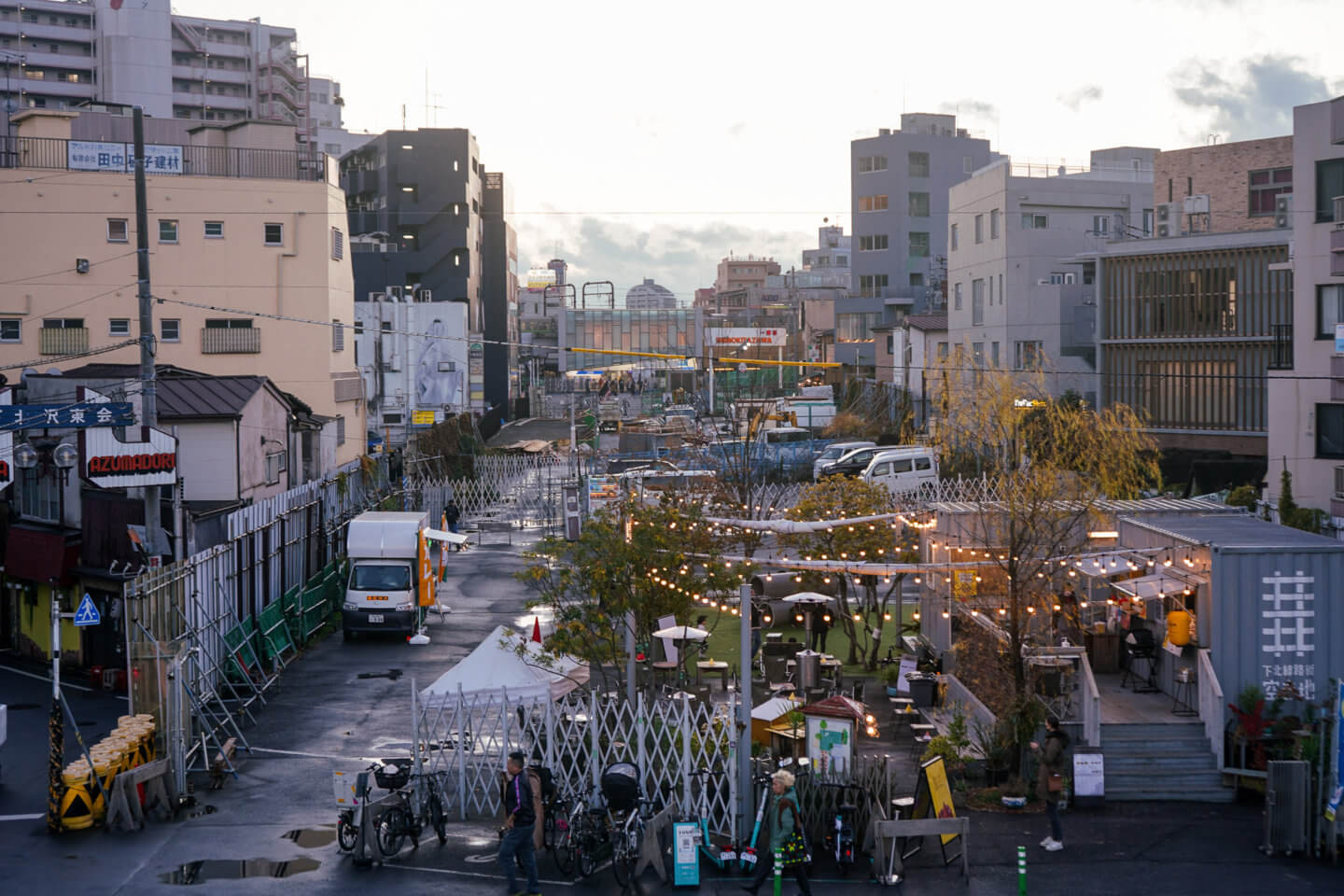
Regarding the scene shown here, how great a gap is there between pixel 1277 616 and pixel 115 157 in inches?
1842

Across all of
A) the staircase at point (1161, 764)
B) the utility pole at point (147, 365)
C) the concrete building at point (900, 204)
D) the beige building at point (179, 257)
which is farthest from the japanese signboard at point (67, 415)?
the concrete building at point (900, 204)

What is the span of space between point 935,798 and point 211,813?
34.0ft

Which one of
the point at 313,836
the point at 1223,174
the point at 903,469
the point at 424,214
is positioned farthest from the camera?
the point at 424,214

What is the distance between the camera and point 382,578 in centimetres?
3262

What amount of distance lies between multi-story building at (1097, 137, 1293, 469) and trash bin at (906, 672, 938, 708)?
85.7 ft

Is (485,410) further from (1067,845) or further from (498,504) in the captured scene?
(1067,845)

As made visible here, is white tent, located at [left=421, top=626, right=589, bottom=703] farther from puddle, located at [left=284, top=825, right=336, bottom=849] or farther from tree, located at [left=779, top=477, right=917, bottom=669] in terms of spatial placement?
tree, located at [left=779, top=477, right=917, bottom=669]

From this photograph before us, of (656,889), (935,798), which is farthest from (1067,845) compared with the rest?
(656,889)

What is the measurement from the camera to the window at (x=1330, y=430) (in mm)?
35500

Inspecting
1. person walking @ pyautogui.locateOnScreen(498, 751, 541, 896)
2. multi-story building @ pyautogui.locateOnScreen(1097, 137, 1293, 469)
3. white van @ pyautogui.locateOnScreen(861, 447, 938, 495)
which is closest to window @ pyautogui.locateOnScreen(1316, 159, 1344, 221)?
multi-story building @ pyautogui.locateOnScreen(1097, 137, 1293, 469)

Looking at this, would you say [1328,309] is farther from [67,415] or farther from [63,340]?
[63,340]

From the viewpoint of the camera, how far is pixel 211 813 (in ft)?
62.4

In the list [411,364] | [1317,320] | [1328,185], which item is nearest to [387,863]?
[1317,320]

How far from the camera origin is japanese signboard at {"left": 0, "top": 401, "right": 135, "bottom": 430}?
25641mm
